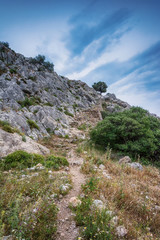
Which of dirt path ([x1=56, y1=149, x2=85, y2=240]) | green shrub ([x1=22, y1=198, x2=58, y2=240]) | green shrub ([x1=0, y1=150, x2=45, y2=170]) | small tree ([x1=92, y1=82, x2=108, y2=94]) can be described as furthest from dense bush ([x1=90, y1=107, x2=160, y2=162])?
small tree ([x1=92, y1=82, x2=108, y2=94])

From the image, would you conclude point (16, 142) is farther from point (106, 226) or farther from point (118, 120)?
point (118, 120)

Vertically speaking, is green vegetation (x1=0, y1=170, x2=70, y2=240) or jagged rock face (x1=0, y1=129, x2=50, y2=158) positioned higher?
jagged rock face (x1=0, y1=129, x2=50, y2=158)

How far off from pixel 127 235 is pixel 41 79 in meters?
33.9

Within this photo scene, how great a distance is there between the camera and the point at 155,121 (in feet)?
51.3

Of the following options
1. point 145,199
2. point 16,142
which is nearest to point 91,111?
point 16,142

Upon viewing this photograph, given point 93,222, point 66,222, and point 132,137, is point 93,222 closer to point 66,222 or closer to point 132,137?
point 66,222

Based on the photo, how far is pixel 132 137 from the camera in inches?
513

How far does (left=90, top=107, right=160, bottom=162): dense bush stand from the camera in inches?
456

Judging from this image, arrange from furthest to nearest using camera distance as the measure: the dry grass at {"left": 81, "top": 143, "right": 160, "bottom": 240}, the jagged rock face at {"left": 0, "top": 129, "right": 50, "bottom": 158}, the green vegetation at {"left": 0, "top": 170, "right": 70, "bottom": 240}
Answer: the jagged rock face at {"left": 0, "top": 129, "right": 50, "bottom": 158}, the dry grass at {"left": 81, "top": 143, "right": 160, "bottom": 240}, the green vegetation at {"left": 0, "top": 170, "right": 70, "bottom": 240}

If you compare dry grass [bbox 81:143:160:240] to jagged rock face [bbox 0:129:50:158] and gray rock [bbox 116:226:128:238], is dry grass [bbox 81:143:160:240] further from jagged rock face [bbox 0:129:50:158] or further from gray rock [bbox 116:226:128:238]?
jagged rock face [bbox 0:129:50:158]

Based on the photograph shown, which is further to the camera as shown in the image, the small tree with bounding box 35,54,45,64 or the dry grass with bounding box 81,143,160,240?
the small tree with bounding box 35,54,45,64

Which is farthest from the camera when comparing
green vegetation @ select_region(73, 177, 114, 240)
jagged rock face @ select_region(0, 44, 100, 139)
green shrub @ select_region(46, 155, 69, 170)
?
jagged rock face @ select_region(0, 44, 100, 139)

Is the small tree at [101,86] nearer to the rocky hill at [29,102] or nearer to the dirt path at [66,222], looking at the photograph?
the rocky hill at [29,102]

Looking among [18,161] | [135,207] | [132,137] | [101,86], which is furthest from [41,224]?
[101,86]
